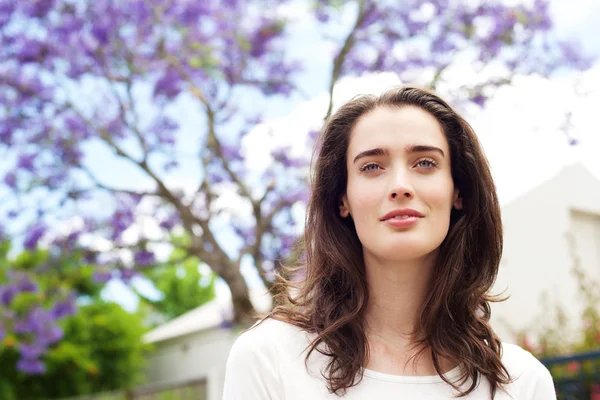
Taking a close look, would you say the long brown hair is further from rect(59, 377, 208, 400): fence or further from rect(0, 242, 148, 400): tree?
rect(0, 242, 148, 400): tree

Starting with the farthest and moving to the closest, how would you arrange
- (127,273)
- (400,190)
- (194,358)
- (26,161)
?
(194,358) → (127,273) → (26,161) → (400,190)

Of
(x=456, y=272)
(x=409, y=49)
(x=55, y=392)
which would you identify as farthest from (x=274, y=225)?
(x=55, y=392)

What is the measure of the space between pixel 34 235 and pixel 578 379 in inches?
227

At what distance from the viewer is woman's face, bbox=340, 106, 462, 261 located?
6.65ft

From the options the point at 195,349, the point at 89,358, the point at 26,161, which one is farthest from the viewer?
the point at 89,358

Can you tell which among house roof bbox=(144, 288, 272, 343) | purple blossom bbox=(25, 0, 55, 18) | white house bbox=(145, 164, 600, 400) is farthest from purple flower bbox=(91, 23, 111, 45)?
house roof bbox=(144, 288, 272, 343)

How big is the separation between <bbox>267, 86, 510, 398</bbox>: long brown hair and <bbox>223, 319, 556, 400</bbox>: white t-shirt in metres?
0.04

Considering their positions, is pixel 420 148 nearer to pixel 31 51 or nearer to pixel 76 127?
pixel 76 127

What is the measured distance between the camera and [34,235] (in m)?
8.88

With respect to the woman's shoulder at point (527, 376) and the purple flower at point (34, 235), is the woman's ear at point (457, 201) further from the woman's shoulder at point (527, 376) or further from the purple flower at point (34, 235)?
the purple flower at point (34, 235)

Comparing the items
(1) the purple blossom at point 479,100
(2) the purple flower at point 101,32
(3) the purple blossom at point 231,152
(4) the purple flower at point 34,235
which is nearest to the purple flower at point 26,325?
(4) the purple flower at point 34,235

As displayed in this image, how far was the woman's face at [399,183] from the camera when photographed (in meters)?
2.03

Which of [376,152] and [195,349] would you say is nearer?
[376,152]

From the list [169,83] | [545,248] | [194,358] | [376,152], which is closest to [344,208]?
[376,152]
